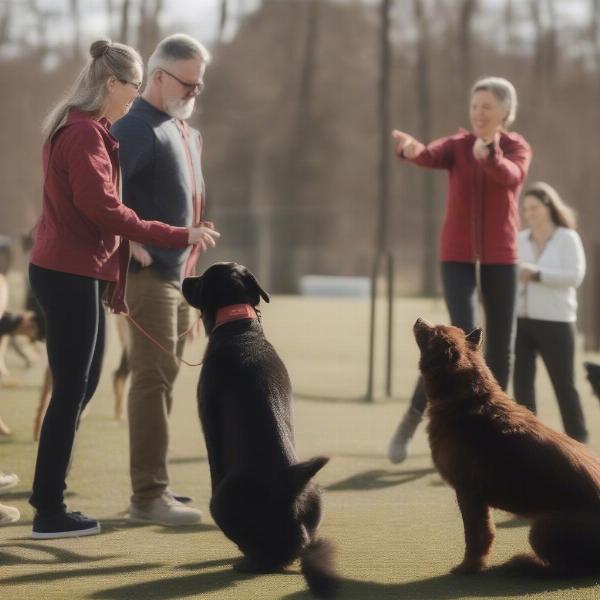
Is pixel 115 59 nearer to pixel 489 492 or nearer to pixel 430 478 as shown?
pixel 489 492

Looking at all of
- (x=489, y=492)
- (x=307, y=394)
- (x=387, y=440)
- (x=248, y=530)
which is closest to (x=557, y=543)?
(x=489, y=492)

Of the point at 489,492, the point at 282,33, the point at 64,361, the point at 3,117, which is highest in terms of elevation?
the point at 282,33

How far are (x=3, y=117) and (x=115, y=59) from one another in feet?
108

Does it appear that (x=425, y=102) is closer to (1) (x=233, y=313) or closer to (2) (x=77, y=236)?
(2) (x=77, y=236)

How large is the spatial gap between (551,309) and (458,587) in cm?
392

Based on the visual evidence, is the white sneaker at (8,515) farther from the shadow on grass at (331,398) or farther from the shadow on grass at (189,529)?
the shadow on grass at (331,398)

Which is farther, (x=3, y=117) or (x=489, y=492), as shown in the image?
(x=3, y=117)

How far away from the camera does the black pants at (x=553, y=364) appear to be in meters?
8.05

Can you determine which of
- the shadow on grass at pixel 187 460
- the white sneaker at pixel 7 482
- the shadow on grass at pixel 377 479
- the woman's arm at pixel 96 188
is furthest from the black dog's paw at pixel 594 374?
the shadow on grass at pixel 187 460

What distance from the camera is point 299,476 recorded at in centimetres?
451

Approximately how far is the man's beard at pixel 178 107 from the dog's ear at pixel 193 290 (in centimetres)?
102

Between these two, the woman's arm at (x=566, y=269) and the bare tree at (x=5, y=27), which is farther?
the bare tree at (x=5, y=27)

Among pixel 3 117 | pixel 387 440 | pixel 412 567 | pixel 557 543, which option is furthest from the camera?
pixel 3 117

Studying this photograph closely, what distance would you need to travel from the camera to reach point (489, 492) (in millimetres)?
4656
